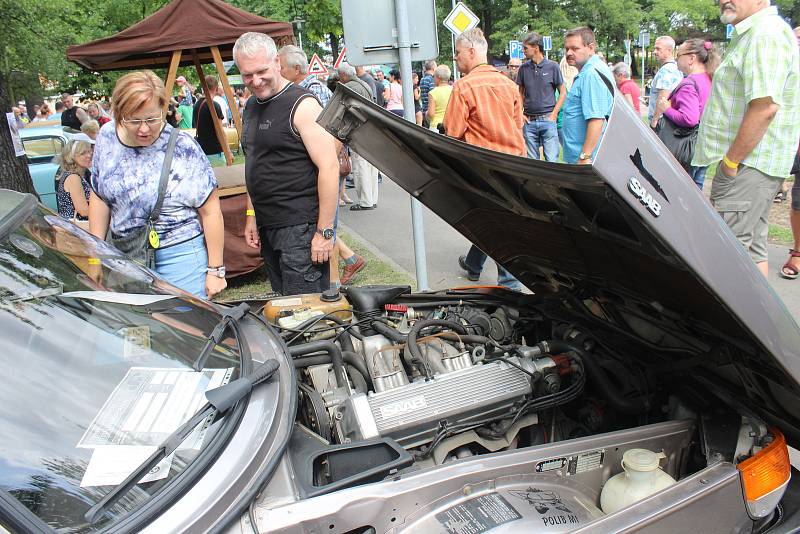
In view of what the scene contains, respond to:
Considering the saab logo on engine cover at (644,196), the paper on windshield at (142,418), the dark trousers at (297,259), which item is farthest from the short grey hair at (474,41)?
the paper on windshield at (142,418)

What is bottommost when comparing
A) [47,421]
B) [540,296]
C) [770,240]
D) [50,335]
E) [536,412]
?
[770,240]

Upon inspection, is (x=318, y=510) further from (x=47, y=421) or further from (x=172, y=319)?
(x=172, y=319)

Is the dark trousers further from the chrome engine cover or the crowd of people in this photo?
the chrome engine cover

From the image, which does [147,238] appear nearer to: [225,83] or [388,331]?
[388,331]

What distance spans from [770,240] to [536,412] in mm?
5322

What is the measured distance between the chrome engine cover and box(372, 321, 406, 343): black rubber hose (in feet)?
1.17

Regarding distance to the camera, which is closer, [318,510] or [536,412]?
[318,510]

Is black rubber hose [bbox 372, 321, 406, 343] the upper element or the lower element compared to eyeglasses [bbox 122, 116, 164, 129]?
lower

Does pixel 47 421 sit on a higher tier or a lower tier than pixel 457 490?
higher

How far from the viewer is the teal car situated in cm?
1052

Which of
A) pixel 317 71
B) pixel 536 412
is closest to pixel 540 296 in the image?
pixel 536 412

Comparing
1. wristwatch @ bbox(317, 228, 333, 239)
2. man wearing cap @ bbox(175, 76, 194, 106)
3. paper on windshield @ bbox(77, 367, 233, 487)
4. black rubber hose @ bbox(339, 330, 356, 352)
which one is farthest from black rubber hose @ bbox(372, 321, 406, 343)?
man wearing cap @ bbox(175, 76, 194, 106)

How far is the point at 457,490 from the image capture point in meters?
1.66

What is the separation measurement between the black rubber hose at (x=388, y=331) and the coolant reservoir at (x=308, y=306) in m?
0.22
